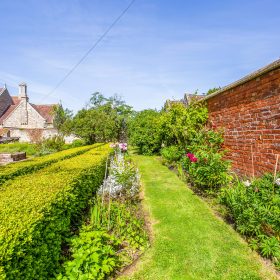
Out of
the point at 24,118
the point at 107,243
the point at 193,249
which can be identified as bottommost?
the point at 193,249

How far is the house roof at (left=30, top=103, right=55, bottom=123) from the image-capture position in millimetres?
34134

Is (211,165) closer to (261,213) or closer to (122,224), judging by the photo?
(261,213)

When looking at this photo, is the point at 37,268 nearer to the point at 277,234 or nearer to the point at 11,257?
the point at 11,257

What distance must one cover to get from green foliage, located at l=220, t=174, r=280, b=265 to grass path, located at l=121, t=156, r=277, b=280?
257 millimetres

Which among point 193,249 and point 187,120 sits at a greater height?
point 187,120

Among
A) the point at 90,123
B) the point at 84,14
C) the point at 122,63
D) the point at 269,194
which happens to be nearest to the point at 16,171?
the point at 269,194

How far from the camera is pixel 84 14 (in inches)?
319

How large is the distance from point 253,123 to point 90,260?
465 centimetres

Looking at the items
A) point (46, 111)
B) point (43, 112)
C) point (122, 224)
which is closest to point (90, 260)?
point (122, 224)

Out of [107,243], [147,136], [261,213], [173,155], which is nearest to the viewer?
[261,213]

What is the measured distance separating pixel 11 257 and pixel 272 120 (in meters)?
4.96

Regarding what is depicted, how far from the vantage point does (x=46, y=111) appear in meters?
35.3

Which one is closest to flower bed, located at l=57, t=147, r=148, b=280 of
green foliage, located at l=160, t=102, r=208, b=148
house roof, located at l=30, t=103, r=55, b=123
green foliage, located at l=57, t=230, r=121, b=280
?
green foliage, located at l=57, t=230, r=121, b=280

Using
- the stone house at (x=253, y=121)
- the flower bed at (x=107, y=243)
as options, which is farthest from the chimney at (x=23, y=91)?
the stone house at (x=253, y=121)
